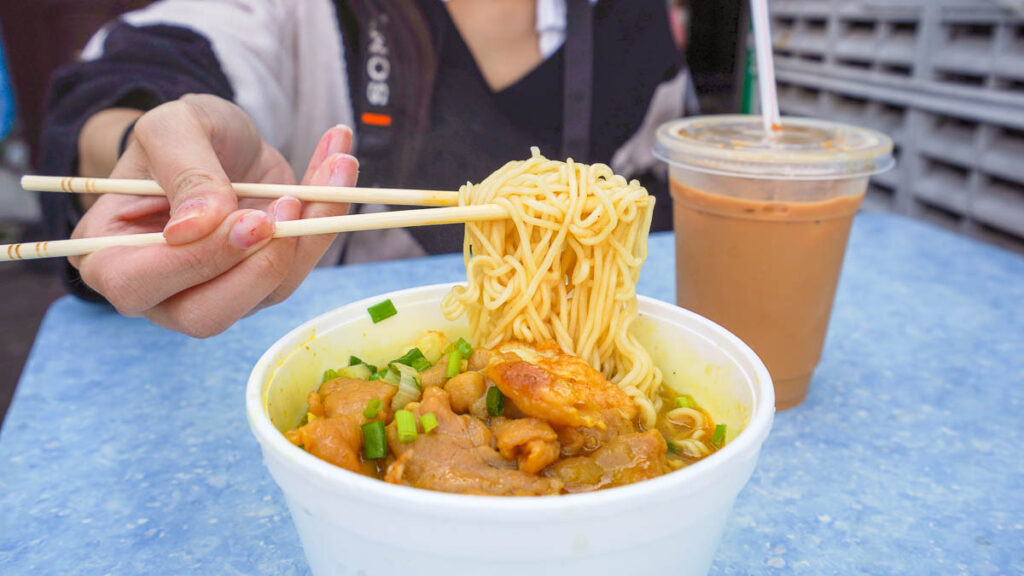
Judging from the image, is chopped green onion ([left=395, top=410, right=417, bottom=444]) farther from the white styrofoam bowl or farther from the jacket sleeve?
the jacket sleeve

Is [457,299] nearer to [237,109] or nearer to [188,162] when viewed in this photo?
[188,162]

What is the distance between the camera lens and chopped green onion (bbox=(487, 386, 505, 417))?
4.01ft

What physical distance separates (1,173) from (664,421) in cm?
806

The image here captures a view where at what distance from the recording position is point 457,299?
4.71ft

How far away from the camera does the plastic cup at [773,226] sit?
1562mm

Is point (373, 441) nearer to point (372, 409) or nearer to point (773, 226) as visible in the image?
point (372, 409)

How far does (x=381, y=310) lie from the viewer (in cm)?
138

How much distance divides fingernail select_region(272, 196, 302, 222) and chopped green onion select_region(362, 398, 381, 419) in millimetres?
425

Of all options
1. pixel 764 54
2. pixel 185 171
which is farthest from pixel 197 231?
pixel 764 54

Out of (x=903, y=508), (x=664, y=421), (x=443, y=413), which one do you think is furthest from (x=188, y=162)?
(x=903, y=508)

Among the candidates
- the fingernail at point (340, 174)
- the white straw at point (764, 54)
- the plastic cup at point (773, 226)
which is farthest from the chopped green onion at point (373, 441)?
the white straw at point (764, 54)

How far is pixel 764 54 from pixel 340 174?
1063 millimetres

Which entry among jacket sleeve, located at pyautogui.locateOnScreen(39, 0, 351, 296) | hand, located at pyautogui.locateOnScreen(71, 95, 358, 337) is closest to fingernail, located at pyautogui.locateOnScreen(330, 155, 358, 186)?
hand, located at pyautogui.locateOnScreen(71, 95, 358, 337)

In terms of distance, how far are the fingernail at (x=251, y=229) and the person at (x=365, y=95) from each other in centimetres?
24
